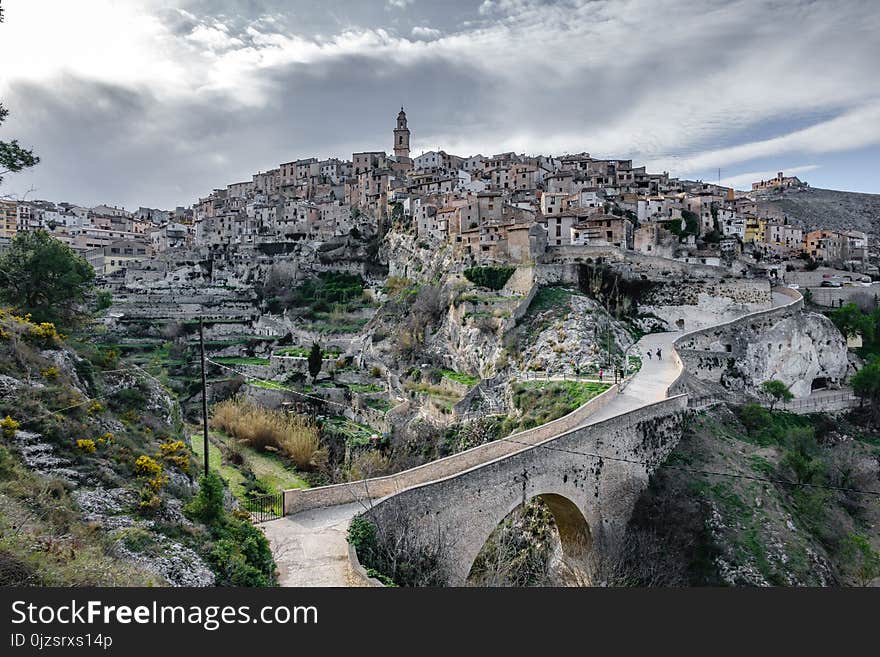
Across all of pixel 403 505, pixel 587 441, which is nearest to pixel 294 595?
pixel 403 505

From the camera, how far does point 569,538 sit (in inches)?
667

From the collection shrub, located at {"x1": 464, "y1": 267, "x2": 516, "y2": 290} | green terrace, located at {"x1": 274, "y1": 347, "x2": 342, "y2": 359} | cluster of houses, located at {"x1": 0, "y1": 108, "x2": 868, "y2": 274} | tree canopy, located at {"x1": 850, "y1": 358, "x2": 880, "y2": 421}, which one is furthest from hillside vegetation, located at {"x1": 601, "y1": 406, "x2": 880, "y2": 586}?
green terrace, located at {"x1": 274, "y1": 347, "x2": 342, "y2": 359}

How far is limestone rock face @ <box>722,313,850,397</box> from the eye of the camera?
2903 cm

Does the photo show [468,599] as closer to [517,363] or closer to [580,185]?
[517,363]

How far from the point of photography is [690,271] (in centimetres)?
3397

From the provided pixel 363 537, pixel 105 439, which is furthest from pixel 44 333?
pixel 363 537

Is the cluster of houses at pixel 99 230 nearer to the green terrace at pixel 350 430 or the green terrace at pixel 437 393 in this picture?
the green terrace at pixel 350 430

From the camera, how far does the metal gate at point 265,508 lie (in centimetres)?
1298

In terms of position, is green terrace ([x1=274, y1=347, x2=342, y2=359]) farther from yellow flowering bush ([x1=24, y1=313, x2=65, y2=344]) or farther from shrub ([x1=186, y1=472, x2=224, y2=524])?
shrub ([x1=186, y1=472, x2=224, y2=524])

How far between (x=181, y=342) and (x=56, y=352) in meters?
32.2

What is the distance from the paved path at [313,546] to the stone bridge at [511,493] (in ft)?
0.07

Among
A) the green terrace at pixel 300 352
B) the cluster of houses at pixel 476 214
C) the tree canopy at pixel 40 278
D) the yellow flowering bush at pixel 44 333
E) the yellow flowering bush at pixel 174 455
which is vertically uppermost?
the cluster of houses at pixel 476 214

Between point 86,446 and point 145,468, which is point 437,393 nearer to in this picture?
point 145,468

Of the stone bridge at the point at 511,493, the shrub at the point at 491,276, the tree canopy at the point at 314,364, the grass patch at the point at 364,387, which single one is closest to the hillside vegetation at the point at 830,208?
the shrub at the point at 491,276
